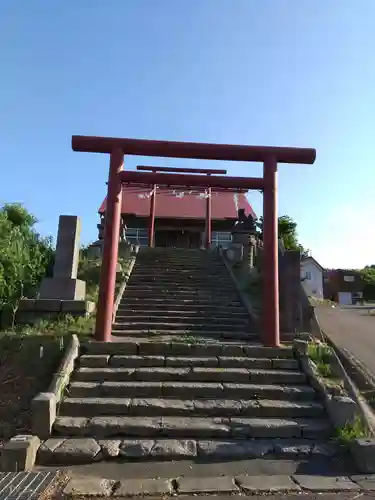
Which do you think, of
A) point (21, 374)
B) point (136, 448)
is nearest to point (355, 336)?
point (136, 448)

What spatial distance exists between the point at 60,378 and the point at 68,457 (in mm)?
1225

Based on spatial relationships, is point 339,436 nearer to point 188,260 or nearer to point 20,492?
point 20,492

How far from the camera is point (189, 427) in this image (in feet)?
15.6

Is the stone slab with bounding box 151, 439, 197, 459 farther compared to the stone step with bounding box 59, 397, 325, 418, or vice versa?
the stone step with bounding box 59, 397, 325, 418

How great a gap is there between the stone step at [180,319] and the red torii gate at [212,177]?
1499 millimetres

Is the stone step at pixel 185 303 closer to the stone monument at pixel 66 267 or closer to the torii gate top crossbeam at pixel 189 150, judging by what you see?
the stone monument at pixel 66 267

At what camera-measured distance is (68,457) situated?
4207mm

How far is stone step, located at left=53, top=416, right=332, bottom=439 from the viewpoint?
4691mm

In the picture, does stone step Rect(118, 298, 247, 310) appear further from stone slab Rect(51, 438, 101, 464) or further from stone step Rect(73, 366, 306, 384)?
stone slab Rect(51, 438, 101, 464)

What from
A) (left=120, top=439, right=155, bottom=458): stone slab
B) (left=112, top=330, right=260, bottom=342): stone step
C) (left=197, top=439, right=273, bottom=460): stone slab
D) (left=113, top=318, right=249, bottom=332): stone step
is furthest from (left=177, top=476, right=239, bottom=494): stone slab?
(left=113, top=318, right=249, bottom=332): stone step

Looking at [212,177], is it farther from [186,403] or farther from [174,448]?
[174,448]

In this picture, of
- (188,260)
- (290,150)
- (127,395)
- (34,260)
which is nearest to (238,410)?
(127,395)

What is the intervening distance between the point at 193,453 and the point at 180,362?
1.81 metres

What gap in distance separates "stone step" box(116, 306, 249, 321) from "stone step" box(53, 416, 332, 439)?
12.2ft
